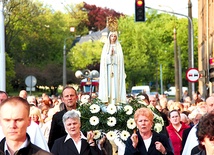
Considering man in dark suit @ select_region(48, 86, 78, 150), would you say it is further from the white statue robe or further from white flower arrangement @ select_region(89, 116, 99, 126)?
the white statue robe

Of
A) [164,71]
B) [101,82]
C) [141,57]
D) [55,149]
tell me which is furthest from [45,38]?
[55,149]

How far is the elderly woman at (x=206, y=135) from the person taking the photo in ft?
20.7

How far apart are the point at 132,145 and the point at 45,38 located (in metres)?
78.7

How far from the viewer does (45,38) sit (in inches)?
3472

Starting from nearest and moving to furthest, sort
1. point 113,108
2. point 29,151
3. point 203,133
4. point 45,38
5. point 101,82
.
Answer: point 29,151 → point 203,133 → point 113,108 → point 101,82 → point 45,38

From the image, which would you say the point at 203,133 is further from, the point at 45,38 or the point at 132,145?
the point at 45,38

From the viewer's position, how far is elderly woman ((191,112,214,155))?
6305 mm

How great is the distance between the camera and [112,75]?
16844 mm

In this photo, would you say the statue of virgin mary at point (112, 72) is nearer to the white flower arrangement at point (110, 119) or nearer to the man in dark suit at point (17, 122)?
the white flower arrangement at point (110, 119)

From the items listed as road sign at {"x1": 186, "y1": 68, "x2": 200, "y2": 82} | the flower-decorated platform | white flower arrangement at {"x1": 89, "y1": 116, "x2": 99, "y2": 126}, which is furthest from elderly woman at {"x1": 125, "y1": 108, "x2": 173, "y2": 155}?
road sign at {"x1": 186, "y1": 68, "x2": 200, "y2": 82}

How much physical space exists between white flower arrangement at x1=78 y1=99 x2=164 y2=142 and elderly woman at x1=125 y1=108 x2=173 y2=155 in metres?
3.59

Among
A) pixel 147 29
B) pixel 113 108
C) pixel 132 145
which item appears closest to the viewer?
pixel 132 145

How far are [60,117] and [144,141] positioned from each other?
2588 mm

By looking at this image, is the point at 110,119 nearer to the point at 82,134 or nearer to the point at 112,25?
the point at 112,25
